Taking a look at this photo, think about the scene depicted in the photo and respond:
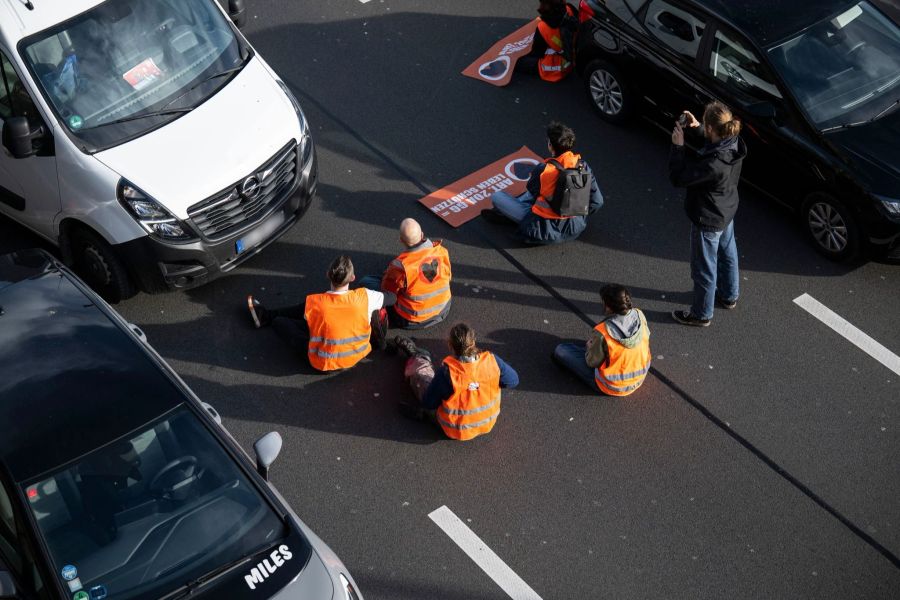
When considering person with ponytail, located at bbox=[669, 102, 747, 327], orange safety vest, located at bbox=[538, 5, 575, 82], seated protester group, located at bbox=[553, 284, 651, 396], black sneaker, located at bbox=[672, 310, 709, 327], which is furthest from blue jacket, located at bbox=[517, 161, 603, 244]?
orange safety vest, located at bbox=[538, 5, 575, 82]

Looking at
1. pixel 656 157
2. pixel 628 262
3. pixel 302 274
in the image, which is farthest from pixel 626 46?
pixel 302 274

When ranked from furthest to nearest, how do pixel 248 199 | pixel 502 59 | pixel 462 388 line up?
1. pixel 502 59
2. pixel 248 199
3. pixel 462 388

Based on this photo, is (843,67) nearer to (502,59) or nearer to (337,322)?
(502,59)

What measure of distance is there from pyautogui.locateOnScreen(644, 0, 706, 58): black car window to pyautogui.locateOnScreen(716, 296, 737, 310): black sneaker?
245 centimetres

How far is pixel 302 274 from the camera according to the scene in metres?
8.93

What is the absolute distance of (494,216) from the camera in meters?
9.45

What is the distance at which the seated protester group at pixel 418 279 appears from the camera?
8055 mm

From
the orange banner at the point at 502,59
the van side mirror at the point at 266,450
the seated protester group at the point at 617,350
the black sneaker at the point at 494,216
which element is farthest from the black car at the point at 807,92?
the van side mirror at the point at 266,450

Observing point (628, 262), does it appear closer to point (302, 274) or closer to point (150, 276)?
point (302, 274)

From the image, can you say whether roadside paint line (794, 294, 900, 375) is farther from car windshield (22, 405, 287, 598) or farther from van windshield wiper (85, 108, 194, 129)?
van windshield wiper (85, 108, 194, 129)

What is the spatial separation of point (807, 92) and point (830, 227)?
123cm

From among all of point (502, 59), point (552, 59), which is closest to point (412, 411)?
point (552, 59)

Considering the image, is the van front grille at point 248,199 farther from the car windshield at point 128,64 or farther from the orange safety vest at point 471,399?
the orange safety vest at point 471,399

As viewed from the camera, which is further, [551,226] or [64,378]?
[551,226]
